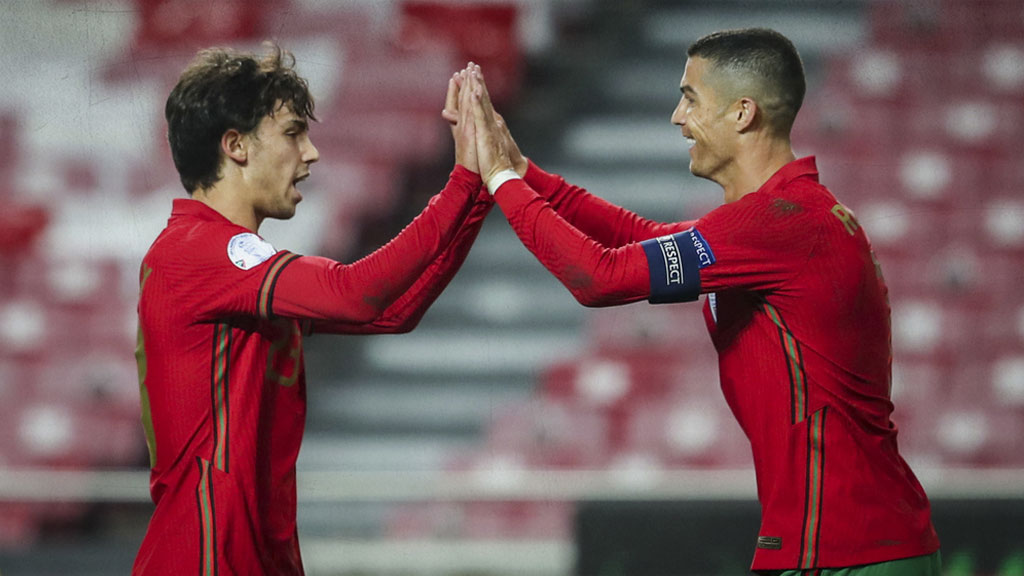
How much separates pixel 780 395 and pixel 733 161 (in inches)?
18.6

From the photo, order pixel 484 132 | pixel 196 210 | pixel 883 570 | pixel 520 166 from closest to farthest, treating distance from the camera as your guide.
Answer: pixel 883 570 < pixel 196 210 < pixel 484 132 < pixel 520 166

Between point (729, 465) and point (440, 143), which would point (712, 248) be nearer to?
point (729, 465)

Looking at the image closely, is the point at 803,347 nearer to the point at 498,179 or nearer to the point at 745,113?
the point at 745,113

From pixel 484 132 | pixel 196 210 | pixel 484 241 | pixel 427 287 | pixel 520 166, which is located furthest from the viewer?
pixel 484 241

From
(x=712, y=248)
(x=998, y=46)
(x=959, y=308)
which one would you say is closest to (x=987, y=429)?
(x=959, y=308)

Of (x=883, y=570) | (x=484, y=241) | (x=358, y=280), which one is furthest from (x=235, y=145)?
(x=484, y=241)

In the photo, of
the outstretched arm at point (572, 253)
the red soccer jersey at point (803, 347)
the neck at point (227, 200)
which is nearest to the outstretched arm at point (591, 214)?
the outstretched arm at point (572, 253)

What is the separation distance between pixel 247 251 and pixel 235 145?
24 centimetres

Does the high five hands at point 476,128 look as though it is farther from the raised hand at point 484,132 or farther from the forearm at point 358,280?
the forearm at point 358,280

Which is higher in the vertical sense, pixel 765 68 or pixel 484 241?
pixel 765 68

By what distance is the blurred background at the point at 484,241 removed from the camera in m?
4.34

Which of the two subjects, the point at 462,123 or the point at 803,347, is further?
the point at 462,123

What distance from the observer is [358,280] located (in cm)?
206

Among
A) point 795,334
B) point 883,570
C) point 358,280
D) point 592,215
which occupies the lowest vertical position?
point 883,570
